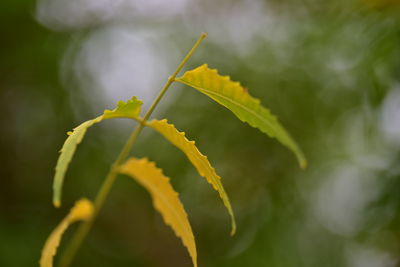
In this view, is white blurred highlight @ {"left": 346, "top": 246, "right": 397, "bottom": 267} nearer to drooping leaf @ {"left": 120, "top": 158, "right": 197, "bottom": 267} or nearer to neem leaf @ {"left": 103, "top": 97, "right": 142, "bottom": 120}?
drooping leaf @ {"left": 120, "top": 158, "right": 197, "bottom": 267}

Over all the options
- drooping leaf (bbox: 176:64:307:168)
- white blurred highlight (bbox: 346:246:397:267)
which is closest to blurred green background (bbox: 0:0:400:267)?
white blurred highlight (bbox: 346:246:397:267)

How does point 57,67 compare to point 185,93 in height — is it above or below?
below

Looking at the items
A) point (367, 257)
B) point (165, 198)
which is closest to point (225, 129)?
point (367, 257)

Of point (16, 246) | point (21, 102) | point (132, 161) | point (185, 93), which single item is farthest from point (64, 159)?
point (21, 102)

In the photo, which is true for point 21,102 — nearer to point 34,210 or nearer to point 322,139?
point 34,210

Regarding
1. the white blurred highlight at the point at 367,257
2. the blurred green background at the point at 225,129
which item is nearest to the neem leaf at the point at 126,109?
the blurred green background at the point at 225,129

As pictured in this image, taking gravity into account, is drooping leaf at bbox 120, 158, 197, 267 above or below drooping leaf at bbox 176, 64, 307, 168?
below
